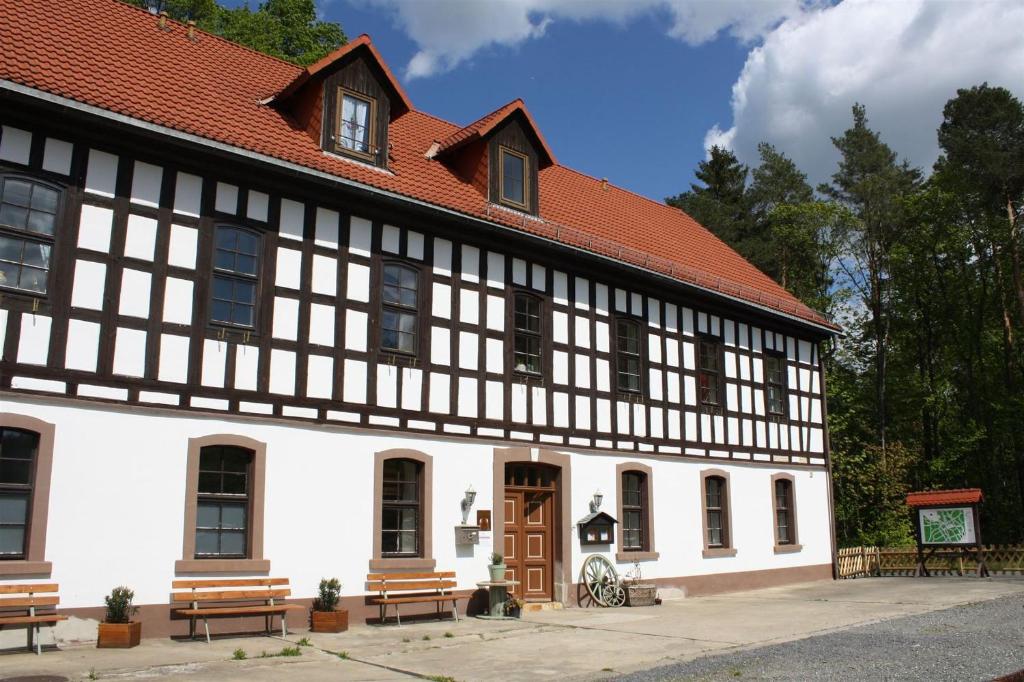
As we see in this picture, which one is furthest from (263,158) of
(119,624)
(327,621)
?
(327,621)

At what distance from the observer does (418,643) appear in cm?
1198

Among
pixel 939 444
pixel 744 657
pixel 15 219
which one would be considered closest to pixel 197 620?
pixel 15 219

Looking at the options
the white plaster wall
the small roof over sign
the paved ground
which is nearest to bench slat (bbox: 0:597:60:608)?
the white plaster wall

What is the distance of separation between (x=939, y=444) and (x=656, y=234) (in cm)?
2219

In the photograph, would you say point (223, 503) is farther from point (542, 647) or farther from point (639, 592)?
point (639, 592)

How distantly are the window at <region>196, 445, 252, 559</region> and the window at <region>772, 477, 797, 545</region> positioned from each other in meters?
13.9

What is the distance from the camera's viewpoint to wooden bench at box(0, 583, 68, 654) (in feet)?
33.2

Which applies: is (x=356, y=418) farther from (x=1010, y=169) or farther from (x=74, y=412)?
(x=1010, y=169)

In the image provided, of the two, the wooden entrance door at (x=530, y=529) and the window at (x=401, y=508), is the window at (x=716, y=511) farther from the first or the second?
the window at (x=401, y=508)

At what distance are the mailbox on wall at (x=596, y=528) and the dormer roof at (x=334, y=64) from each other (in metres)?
8.15

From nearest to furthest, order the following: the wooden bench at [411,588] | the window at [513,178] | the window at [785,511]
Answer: the wooden bench at [411,588]
the window at [513,178]
the window at [785,511]

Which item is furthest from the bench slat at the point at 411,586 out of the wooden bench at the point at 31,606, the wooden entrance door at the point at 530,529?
the wooden bench at the point at 31,606

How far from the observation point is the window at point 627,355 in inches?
736

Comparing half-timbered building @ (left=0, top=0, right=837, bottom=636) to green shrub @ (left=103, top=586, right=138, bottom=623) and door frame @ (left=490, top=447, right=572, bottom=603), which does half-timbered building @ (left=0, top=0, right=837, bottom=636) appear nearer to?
door frame @ (left=490, top=447, right=572, bottom=603)
